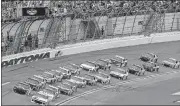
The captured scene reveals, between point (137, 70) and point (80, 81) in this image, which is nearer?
point (80, 81)

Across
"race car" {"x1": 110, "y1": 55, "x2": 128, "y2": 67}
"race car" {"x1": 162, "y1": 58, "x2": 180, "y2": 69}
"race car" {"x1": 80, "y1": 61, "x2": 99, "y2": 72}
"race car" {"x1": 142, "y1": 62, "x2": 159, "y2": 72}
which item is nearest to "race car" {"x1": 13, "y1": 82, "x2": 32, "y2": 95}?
"race car" {"x1": 80, "y1": 61, "x2": 99, "y2": 72}

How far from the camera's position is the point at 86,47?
59125mm

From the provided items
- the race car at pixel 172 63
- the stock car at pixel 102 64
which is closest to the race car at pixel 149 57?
the race car at pixel 172 63

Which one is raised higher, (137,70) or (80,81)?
(80,81)

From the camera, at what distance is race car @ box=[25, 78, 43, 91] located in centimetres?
4391

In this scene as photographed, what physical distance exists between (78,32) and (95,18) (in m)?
3.11

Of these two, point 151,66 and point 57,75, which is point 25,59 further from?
point 151,66

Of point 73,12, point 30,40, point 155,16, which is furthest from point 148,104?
point 155,16

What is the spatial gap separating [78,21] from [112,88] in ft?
46.0

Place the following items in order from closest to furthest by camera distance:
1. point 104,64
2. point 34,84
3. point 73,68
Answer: point 34,84 < point 73,68 < point 104,64

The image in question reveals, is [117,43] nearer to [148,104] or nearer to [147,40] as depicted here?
[147,40]

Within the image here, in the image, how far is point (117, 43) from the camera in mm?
62188

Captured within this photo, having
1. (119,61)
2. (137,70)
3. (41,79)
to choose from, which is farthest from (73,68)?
(137,70)

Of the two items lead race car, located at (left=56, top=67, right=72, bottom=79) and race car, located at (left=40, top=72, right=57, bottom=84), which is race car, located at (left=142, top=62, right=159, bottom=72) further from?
race car, located at (left=40, top=72, right=57, bottom=84)
